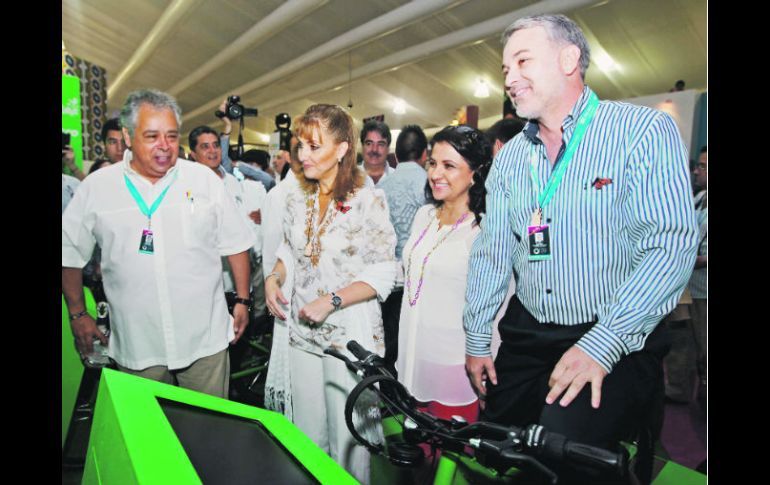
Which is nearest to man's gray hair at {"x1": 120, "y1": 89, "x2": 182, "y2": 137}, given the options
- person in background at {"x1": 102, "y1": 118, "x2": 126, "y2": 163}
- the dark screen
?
the dark screen

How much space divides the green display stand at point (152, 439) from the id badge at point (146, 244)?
101 cm

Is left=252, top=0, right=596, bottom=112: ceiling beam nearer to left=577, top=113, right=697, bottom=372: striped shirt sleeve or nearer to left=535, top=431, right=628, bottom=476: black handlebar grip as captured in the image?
left=577, top=113, right=697, bottom=372: striped shirt sleeve

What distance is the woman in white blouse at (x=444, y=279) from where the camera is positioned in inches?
74.2

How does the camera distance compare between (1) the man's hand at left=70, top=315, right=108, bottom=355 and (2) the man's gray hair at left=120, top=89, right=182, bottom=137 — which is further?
(1) the man's hand at left=70, top=315, right=108, bottom=355

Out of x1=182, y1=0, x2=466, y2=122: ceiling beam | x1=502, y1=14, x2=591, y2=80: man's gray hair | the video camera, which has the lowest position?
x1=502, y1=14, x2=591, y2=80: man's gray hair

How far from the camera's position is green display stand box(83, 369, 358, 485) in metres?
0.70

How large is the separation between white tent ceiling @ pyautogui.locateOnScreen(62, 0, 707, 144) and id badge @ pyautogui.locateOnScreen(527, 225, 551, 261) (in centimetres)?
459

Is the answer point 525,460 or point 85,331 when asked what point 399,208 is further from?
point 525,460

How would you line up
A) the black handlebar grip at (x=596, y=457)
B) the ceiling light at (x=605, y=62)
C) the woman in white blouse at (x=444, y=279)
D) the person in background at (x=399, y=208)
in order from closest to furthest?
1. the black handlebar grip at (x=596, y=457)
2. the woman in white blouse at (x=444, y=279)
3. the person in background at (x=399, y=208)
4. the ceiling light at (x=605, y=62)

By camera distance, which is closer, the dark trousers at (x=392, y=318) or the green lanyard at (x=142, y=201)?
the green lanyard at (x=142, y=201)

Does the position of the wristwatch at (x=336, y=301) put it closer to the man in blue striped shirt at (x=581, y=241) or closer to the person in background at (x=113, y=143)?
the man in blue striped shirt at (x=581, y=241)

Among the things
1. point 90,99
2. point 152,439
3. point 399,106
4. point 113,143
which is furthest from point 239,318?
point 399,106

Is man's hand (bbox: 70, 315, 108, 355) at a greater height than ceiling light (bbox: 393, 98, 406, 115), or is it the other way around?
ceiling light (bbox: 393, 98, 406, 115)

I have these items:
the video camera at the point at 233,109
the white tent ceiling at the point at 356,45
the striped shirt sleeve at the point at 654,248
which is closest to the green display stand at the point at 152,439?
the striped shirt sleeve at the point at 654,248
